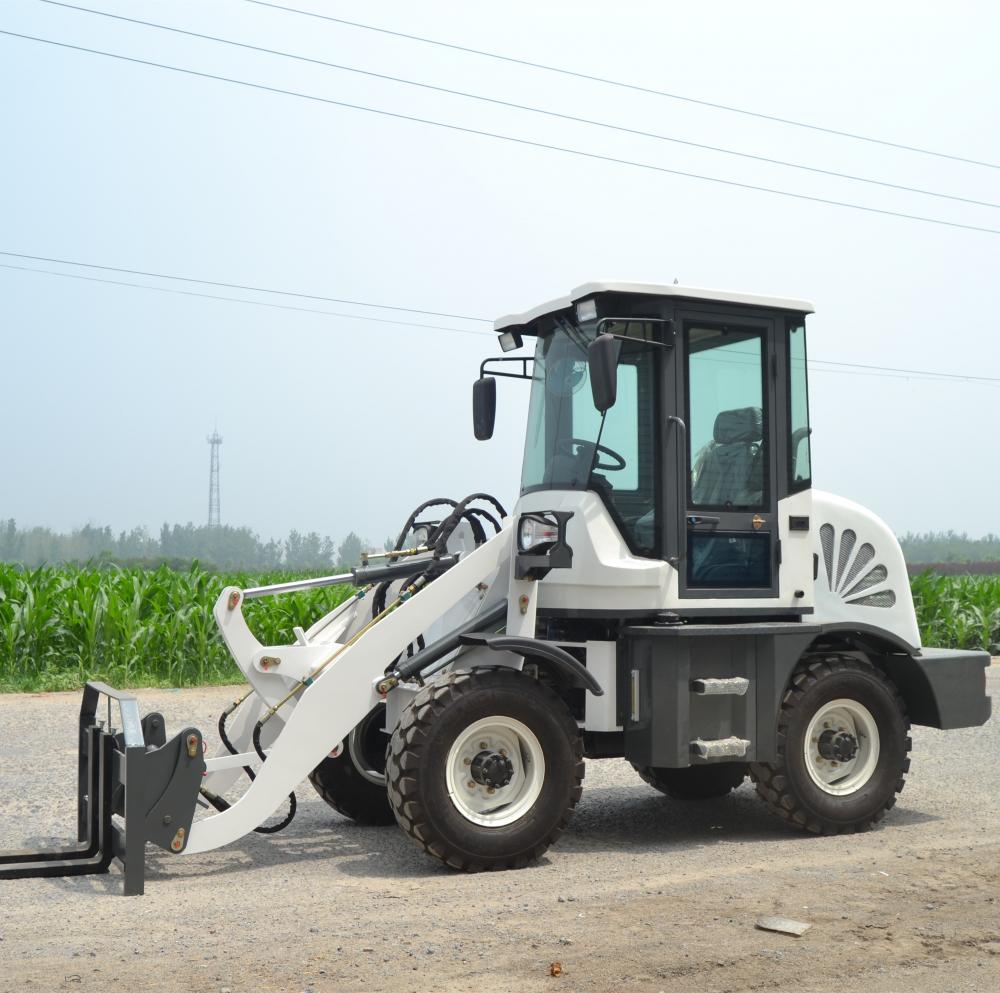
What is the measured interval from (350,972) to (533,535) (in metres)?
2.98

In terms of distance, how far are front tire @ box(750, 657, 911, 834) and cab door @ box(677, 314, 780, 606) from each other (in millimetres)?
691

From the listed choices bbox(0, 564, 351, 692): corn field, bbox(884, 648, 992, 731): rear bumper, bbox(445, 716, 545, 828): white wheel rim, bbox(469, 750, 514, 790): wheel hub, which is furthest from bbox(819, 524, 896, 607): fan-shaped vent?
bbox(0, 564, 351, 692): corn field

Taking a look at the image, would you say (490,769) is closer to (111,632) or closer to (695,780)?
(695,780)

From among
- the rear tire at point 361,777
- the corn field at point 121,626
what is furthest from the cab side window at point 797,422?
the corn field at point 121,626

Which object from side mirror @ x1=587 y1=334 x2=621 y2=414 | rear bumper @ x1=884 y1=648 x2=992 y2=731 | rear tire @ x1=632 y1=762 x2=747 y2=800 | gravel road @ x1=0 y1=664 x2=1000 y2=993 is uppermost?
side mirror @ x1=587 y1=334 x2=621 y2=414

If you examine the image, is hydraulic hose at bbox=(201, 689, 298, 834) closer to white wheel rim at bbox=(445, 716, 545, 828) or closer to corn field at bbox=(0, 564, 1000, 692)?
white wheel rim at bbox=(445, 716, 545, 828)

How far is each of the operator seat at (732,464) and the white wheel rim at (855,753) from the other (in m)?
1.42

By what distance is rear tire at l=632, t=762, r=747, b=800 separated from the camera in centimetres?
927

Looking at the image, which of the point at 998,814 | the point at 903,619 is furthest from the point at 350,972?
the point at 998,814

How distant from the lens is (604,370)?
7.03 meters

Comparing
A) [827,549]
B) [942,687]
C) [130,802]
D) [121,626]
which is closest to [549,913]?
[130,802]

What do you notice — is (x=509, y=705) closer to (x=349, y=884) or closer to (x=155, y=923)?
(x=349, y=884)

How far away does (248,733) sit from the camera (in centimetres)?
793

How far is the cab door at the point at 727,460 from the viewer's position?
7.79 m
